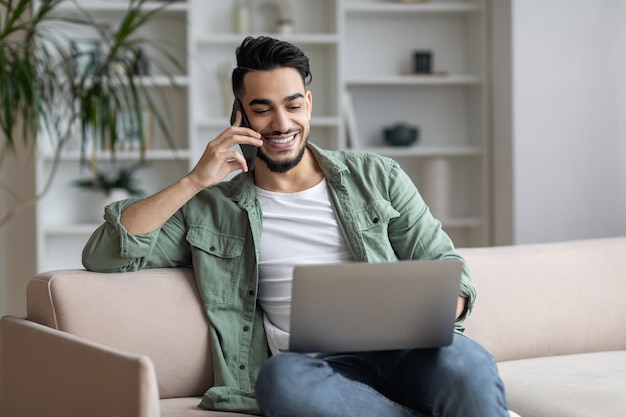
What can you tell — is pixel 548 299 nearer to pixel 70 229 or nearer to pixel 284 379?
pixel 284 379

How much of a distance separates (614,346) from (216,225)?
51.1 inches

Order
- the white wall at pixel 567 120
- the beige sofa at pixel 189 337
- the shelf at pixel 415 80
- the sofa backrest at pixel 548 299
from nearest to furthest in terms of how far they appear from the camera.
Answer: the beige sofa at pixel 189 337 < the sofa backrest at pixel 548 299 < the white wall at pixel 567 120 < the shelf at pixel 415 80

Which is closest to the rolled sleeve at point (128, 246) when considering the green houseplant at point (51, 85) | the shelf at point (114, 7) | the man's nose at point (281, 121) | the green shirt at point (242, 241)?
the green shirt at point (242, 241)

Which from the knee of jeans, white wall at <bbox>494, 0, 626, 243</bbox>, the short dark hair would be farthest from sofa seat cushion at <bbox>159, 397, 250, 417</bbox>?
white wall at <bbox>494, 0, 626, 243</bbox>

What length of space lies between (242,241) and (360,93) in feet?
8.85

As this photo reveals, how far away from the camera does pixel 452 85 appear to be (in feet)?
16.2

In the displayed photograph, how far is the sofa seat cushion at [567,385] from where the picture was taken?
216 cm

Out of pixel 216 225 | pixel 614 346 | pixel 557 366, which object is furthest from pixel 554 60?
pixel 216 225

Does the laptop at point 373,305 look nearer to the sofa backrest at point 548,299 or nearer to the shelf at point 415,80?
the sofa backrest at point 548,299

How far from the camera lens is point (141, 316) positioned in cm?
225

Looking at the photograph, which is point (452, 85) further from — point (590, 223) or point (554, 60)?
point (590, 223)

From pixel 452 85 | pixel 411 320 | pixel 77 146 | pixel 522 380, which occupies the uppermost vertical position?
pixel 452 85

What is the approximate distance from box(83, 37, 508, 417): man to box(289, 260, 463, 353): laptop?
0.27m

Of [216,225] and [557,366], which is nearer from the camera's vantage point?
[216,225]
